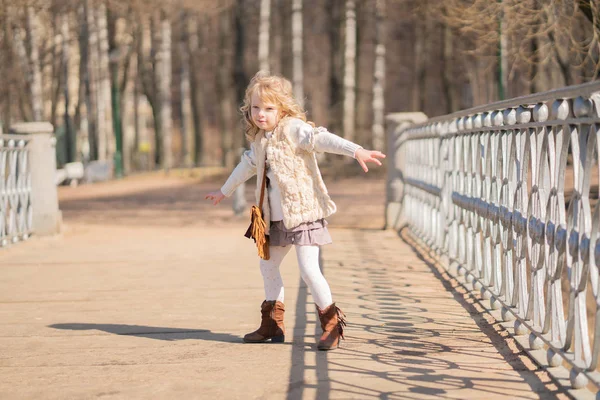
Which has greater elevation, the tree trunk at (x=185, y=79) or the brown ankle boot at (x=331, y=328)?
the tree trunk at (x=185, y=79)

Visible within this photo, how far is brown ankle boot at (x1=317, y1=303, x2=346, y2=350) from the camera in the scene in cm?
560

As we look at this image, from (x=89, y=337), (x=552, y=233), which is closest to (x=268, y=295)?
(x=89, y=337)

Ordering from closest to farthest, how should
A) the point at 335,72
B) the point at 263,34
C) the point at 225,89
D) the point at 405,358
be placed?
1. the point at 405,358
2. the point at 263,34
3. the point at 335,72
4. the point at 225,89

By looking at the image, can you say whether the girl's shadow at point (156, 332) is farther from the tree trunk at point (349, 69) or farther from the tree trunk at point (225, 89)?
the tree trunk at point (225, 89)

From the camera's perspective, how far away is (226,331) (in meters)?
6.33

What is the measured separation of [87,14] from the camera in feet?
121

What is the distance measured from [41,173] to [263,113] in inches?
300

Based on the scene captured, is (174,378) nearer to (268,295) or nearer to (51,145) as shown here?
(268,295)

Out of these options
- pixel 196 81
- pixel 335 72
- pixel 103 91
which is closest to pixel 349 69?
pixel 335 72

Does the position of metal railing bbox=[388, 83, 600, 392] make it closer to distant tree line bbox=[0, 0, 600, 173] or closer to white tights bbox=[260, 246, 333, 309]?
white tights bbox=[260, 246, 333, 309]

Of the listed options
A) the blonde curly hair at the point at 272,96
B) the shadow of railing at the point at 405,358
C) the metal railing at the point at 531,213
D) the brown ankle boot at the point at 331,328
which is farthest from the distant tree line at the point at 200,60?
the brown ankle boot at the point at 331,328

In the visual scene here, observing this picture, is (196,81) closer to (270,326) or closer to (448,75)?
(448,75)

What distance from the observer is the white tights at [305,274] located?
5.83 meters

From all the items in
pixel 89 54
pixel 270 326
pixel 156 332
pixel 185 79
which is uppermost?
pixel 89 54
